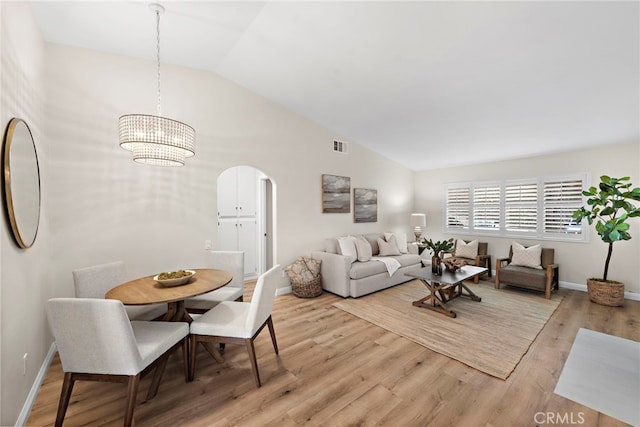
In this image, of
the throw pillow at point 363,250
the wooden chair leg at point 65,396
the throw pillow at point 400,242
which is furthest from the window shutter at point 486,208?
the wooden chair leg at point 65,396

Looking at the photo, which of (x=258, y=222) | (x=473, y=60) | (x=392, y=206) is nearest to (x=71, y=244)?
(x=258, y=222)

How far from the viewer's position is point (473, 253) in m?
5.29

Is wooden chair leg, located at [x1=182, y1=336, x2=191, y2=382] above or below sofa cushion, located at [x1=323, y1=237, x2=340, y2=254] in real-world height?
below

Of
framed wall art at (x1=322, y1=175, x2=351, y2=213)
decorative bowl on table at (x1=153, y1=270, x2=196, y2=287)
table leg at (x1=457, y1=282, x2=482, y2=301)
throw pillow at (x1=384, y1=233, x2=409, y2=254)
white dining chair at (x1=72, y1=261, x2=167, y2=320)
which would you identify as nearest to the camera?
decorative bowl on table at (x1=153, y1=270, x2=196, y2=287)

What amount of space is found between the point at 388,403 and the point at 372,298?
2234 millimetres

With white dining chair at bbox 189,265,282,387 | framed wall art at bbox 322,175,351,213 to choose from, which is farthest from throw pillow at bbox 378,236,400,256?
white dining chair at bbox 189,265,282,387

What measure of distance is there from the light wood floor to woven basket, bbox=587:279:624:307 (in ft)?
3.46

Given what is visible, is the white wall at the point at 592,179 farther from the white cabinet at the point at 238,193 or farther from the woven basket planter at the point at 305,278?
the white cabinet at the point at 238,193

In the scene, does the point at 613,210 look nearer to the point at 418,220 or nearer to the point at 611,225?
the point at 611,225

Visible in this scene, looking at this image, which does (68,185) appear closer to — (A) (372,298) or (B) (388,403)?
(B) (388,403)

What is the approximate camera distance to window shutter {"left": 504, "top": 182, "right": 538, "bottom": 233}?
495 centimetres

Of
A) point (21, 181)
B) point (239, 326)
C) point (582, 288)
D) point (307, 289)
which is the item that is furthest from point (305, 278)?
point (582, 288)

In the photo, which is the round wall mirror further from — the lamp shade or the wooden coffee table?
the lamp shade

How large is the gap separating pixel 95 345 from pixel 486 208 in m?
6.33
